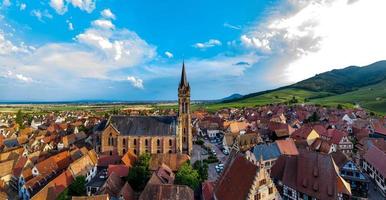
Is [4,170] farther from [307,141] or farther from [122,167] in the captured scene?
[307,141]

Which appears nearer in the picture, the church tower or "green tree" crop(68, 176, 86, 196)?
"green tree" crop(68, 176, 86, 196)

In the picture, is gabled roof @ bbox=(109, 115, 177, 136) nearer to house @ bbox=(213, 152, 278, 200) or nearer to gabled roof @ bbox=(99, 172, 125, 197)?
gabled roof @ bbox=(99, 172, 125, 197)

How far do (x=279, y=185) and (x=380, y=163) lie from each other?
23.9m

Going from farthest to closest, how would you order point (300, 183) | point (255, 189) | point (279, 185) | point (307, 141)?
point (307, 141), point (279, 185), point (300, 183), point (255, 189)

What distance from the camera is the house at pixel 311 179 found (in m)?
40.5

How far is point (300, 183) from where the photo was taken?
43.9 meters

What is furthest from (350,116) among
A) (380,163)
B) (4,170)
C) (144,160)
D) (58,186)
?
(4,170)

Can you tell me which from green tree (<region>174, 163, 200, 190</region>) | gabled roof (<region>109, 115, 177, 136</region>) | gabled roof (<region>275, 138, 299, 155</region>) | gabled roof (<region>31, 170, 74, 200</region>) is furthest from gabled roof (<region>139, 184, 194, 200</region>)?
gabled roof (<region>109, 115, 177, 136</region>)

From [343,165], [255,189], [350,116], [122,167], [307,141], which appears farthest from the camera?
[350,116]

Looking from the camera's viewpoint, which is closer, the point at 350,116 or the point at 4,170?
the point at 4,170

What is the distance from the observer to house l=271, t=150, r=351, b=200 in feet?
133

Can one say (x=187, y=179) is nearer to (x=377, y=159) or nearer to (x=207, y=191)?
(x=207, y=191)

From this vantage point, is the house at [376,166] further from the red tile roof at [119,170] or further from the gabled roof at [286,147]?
the red tile roof at [119,170]

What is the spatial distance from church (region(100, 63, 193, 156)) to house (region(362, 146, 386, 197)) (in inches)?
1796
